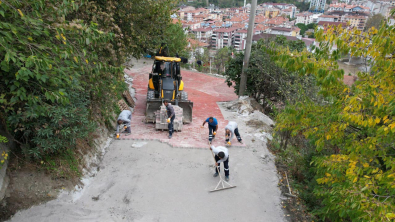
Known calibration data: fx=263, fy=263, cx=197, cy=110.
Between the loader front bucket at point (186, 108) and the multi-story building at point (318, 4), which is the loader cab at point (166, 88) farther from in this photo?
the multi-story building at point (318, 4)

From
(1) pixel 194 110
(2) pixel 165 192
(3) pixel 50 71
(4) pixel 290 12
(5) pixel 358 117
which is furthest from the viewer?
(4) pixel 290 12

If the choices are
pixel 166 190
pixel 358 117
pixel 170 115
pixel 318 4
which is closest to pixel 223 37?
pixel 170 115

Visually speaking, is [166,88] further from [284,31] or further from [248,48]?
[284,31]

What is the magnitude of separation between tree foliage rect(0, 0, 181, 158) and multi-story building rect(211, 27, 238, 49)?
80021 millimetres

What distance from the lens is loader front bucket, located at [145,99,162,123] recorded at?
1043 centimetres

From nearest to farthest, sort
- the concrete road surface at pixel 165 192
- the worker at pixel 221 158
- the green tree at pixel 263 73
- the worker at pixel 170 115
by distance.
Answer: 1. the concrete road surface at pixel 165 192
2. the worker at pixel 221 158
3. the worker at pixel 170 115
4. the green tree at pixel 263 73

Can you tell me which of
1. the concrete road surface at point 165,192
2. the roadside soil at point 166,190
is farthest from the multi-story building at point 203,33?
the concrete road surface at point 165,192

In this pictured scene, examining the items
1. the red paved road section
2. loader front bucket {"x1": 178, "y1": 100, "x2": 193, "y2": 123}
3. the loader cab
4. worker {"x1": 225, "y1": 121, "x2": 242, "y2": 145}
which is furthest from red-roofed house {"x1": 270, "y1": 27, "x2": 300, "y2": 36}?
worker {"x1": 225, "y1": 121, "x2": 242, "y2": 145}

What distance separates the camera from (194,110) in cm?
1327

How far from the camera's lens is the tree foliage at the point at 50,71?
407 centimetres

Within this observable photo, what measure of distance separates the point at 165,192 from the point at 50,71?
149 inches

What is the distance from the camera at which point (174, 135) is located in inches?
376

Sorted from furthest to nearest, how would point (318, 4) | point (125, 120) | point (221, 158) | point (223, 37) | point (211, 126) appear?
point (318, 4)
point (223, 37)
point (125, 120)
point (211, 126)
point (221, 158)

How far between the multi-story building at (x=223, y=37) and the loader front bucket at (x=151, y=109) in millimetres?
77434
